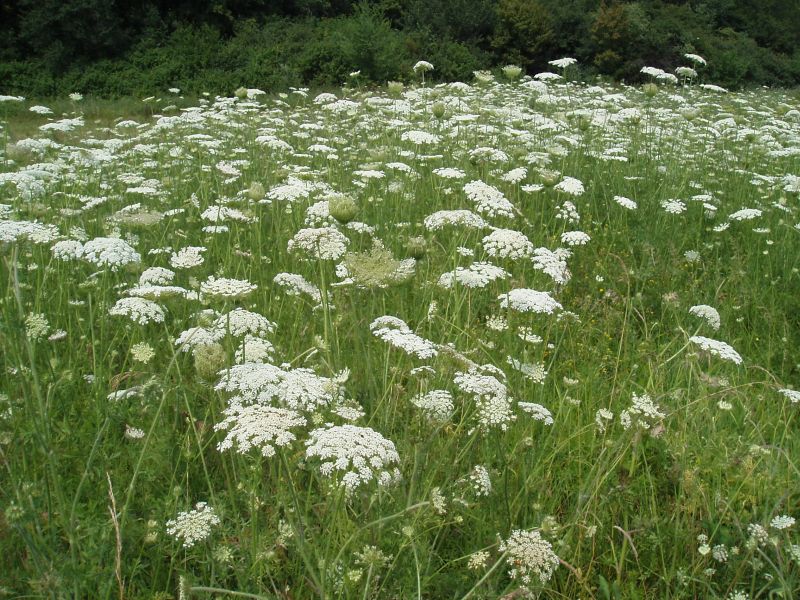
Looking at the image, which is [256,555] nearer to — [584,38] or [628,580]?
[628,580]

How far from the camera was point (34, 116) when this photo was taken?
44.0ft

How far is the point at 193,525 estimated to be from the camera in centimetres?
169

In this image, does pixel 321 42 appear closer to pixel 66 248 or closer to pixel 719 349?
pixel 66 248

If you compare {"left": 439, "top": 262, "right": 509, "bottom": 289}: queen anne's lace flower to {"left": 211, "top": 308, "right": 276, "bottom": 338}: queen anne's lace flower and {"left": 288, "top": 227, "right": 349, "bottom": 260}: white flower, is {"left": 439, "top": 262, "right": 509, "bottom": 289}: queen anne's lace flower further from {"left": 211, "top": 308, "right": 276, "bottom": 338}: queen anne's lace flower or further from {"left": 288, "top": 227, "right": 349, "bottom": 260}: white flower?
{"left": 211, "top": 308, "right": 276, "bottom": 338}: queen anne's lace flower

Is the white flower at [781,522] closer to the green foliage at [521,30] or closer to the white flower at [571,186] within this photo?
the white flower at [571,186]

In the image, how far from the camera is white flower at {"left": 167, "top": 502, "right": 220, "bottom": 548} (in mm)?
1650

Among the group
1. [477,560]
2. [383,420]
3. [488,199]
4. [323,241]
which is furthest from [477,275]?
[477,560]

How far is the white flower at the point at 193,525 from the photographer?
5.41 ft

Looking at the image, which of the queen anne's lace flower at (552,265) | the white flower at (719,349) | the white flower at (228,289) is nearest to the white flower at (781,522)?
the white flower at (719,349)

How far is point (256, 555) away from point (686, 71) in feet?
20.7

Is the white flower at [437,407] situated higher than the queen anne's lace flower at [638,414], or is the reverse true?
the white flower at [437,407]

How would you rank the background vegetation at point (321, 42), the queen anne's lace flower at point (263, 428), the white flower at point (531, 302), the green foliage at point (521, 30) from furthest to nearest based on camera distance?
the green foliage at point (521, 30)
the background vegetation at point (321, 42)
the white flower at point (531, 302)
the queen anne's lace flower at point (263, 428)

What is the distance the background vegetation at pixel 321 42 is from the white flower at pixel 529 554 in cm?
1393

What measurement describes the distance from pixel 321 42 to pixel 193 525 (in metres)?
18.2
